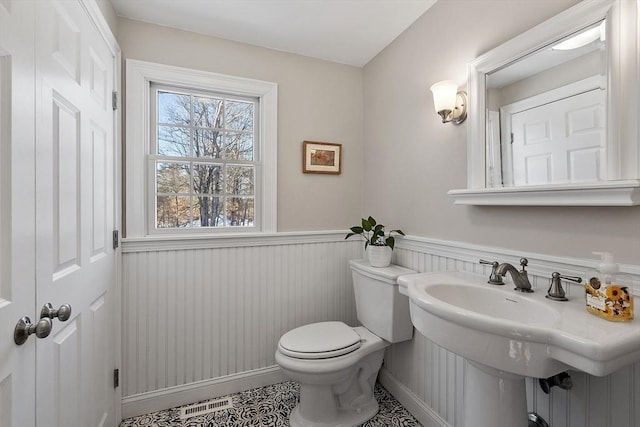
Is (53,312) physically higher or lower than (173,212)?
lower

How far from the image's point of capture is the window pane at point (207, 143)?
1.93 meters

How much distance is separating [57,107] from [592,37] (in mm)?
1770

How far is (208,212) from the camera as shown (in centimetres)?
195

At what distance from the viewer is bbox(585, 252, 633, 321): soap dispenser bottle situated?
0.79 meters

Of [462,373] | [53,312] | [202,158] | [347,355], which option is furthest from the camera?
[202,158]

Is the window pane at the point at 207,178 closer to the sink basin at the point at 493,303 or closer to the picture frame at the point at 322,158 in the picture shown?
the picture frame at the point at 322,158

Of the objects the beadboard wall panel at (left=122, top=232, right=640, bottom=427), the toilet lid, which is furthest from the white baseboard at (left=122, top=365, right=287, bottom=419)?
the toilet lid

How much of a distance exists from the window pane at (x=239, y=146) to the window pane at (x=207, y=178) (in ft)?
0.41

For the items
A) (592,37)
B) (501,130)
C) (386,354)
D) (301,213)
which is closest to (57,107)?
(301,213)

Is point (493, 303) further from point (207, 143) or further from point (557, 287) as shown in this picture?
point (207, 143)

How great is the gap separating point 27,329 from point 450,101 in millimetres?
1750

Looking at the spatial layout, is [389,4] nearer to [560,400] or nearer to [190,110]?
[190,110]

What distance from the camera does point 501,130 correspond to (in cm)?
126

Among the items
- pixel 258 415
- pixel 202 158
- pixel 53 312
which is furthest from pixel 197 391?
pixel 202 158
